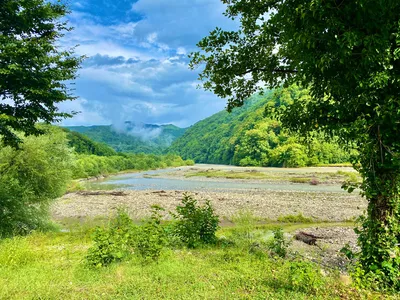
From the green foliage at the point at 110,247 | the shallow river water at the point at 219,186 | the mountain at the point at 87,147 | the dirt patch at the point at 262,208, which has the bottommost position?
the shallow river water at the point at 219,186

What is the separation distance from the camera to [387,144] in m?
5.78

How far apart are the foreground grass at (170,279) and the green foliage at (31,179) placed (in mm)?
9887

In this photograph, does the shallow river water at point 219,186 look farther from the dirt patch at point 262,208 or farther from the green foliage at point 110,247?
the green foliage at point 110,247

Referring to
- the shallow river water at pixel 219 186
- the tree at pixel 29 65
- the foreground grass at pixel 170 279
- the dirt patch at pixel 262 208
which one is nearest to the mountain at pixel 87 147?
the shallow river water at pixel 219 186

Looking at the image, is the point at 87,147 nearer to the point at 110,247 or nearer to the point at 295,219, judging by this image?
the point at 295,219

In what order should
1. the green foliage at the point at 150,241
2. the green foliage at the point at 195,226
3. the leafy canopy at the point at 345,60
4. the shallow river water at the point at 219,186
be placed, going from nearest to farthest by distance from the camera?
the leafy canopy at the point at 345,60 < the green foliage at the point at 150,241 < the green foliage at the point at 195,226 < the shallow river water at the point at 219,186

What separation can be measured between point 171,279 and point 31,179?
17970mm

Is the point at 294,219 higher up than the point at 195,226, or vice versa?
the point at 195,226

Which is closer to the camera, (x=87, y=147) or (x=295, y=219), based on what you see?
(x=295, y=219)

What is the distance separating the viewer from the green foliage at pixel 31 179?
16828 mm

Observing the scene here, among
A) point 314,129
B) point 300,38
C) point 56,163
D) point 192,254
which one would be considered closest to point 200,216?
point 192,254

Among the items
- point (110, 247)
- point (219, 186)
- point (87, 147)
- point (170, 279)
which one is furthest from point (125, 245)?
point (87, 147)

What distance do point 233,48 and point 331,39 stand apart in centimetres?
410

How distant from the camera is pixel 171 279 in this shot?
6.53 m
